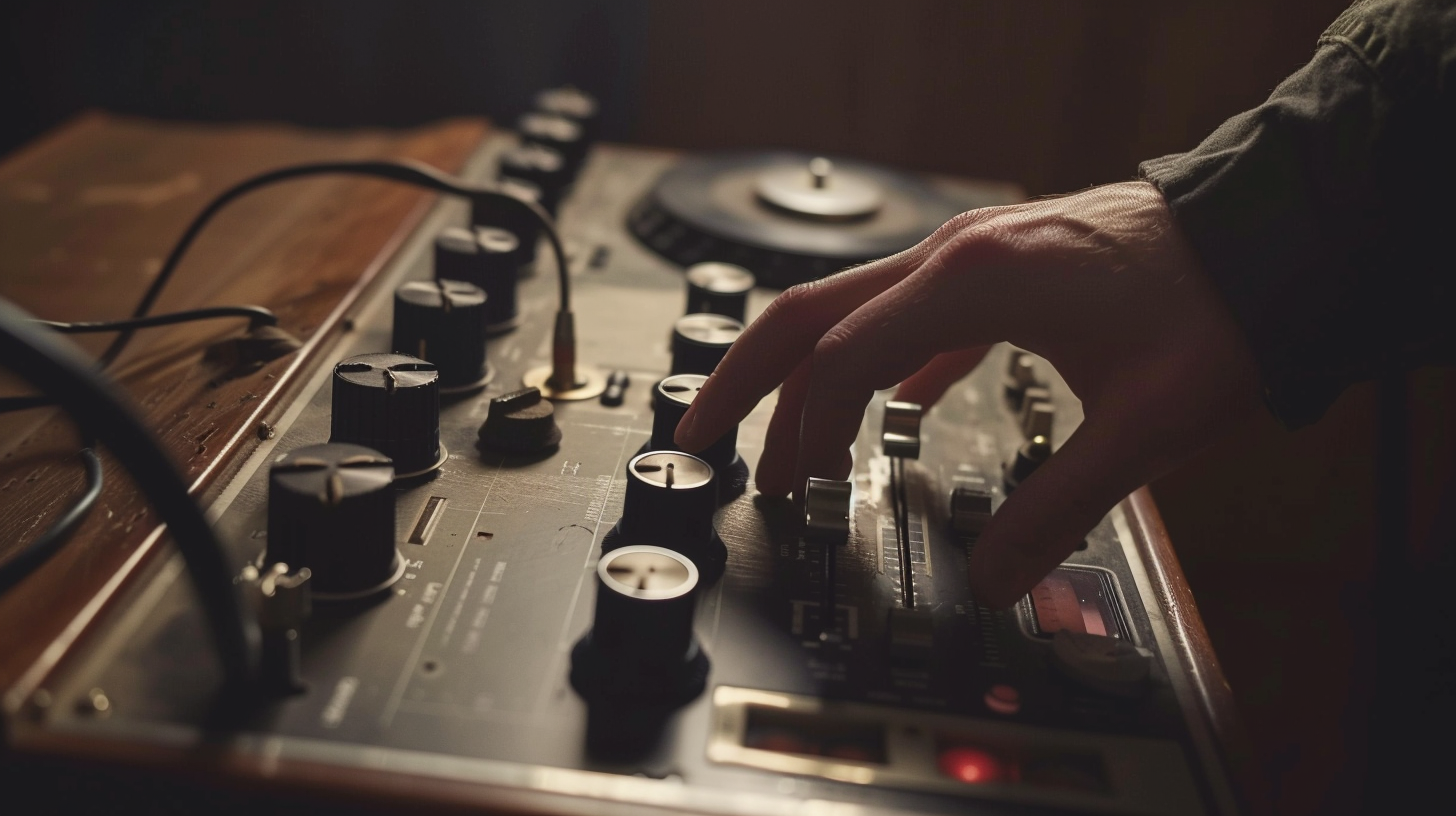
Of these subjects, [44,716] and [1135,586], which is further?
[1135,586]

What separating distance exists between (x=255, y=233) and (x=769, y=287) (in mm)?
639

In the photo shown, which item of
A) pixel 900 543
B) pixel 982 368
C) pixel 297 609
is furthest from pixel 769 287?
pixel 297 609

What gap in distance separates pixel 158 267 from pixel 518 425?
26.3 inches

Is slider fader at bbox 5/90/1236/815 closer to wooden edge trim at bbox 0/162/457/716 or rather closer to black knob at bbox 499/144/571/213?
wooden edge trim at bbox 0/162/457/716

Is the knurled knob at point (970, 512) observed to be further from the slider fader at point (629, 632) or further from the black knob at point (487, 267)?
the black knob at point (487, 267)

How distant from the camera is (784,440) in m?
0.87

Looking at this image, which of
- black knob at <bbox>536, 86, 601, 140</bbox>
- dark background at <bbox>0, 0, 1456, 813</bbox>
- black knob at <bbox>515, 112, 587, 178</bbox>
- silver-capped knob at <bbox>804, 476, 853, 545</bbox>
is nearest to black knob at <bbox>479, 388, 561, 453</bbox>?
silver-capped knob at <bbox>804, 476, 853, 545</bbox>

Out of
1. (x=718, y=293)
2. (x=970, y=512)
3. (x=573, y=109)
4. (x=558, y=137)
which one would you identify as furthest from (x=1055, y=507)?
(x=573, y=109)

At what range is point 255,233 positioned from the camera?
1.44 m

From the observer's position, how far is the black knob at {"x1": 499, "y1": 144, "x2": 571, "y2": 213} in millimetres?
1396

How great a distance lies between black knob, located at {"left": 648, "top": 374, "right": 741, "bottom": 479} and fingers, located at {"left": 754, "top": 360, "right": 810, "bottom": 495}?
26mm

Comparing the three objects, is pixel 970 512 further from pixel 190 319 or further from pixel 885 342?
pixel 190 319

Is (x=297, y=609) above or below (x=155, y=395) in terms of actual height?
below

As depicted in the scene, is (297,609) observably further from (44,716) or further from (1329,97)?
(1329,97)
